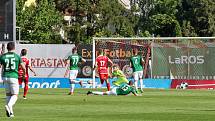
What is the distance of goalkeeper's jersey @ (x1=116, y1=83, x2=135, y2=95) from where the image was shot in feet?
112

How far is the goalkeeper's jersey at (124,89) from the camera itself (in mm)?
34125

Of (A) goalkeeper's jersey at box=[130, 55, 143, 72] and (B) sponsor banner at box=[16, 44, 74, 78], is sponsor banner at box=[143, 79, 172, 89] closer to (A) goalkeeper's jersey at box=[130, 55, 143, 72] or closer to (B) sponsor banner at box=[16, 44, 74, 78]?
(B) sponsor banner at box=[16, 44, 74, 78]

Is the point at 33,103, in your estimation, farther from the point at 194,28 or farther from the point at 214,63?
the point at 194,28

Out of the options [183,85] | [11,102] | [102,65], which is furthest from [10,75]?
[183,85]

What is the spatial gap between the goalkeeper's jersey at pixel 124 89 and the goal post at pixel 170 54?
1303 centimetres

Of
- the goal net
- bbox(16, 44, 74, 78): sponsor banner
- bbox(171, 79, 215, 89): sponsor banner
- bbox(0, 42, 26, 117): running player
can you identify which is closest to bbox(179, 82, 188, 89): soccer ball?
bbox(171, 79, 215, 89): sponsor banner

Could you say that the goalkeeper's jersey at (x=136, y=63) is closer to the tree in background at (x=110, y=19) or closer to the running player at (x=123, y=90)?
the running player at (x=123, y=90)

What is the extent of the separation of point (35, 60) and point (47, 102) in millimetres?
21726

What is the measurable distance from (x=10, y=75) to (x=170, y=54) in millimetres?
27822

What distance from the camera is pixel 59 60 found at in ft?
164

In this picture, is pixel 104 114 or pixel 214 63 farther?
pixel 214 63

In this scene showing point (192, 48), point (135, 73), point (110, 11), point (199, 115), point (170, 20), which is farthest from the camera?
point (170, 20)

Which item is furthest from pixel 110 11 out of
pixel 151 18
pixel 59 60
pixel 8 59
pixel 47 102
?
pixel 8 59

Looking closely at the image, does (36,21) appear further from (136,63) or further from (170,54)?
(136,63)
